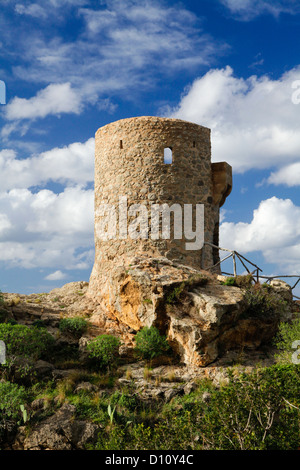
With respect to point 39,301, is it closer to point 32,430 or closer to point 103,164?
point 103,164

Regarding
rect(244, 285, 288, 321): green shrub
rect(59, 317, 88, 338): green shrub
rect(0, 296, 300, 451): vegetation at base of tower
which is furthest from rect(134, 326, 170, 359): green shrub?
rect(244, 285, 288, 321): green shrub

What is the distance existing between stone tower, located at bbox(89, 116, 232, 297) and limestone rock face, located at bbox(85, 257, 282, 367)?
1.81 m

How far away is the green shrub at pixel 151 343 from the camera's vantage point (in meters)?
16.6

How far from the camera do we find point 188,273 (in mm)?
18016

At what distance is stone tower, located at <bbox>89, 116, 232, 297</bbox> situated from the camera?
20156 mm

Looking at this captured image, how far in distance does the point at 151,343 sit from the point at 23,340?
4.51 metres

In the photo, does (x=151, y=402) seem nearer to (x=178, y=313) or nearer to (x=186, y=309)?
(x=178, y=313)

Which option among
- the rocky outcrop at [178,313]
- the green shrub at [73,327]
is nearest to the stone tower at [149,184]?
the rocky outcrop at [178,313]

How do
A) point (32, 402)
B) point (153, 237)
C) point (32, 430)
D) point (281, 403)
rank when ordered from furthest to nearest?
1. point (153, 237)
2. point (32, 402)
3. point (32, 430)
4. point (281, 403)

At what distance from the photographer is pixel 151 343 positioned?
1656 centimetres

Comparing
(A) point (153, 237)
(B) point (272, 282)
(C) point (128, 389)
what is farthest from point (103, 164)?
(C) point (128, 389)

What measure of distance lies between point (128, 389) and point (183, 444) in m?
4.41

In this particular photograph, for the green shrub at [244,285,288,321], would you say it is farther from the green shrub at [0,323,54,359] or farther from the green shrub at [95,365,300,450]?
the green shrub at [0,323,54,359]

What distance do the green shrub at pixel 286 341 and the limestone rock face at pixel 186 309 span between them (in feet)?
2.10
